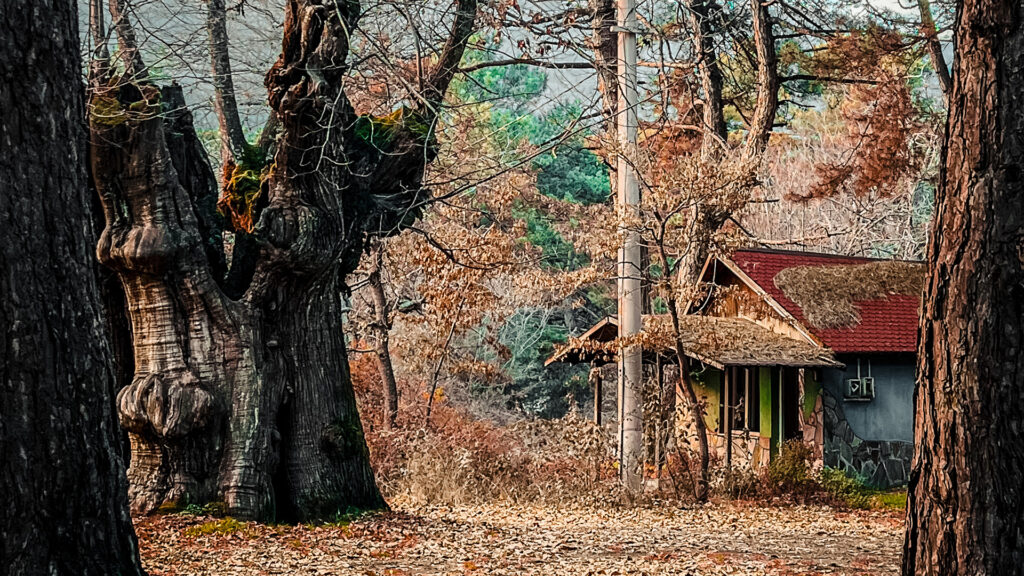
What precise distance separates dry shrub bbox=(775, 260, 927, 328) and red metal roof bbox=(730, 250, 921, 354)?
0.14 m

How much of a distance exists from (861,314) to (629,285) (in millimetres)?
6022

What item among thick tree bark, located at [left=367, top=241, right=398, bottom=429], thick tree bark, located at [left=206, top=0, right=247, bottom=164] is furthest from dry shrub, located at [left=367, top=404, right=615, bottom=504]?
thick tree bark, located at [left=206, top=0, right=247, bottom=164]

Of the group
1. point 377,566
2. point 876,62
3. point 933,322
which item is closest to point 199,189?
point 377,566

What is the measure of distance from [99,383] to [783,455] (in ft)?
50.0

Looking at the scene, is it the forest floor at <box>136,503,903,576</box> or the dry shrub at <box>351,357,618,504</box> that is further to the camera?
the dry shrub at <box>351,357,618,504</box>

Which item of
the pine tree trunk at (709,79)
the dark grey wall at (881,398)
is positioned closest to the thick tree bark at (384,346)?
the pine tree trunk at (709,79)

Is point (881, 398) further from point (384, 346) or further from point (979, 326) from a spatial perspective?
point (979, 326)

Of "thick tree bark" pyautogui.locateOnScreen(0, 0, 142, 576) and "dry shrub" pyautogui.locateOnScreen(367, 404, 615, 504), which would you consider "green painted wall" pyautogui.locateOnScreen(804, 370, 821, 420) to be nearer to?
"dry shrub" pyautogui.locateOnScreen(367, 404, 615, 504)

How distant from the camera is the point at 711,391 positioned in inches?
868

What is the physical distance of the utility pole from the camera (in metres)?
15.7

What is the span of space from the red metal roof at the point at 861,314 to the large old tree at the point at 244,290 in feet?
35.6

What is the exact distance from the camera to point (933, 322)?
4.36m

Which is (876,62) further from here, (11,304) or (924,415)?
(11,304)

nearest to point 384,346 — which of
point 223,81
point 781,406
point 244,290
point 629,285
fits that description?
point 629,285
